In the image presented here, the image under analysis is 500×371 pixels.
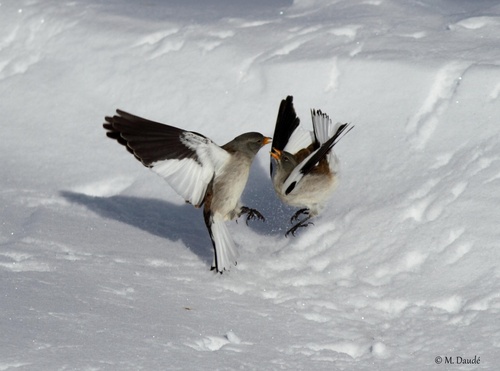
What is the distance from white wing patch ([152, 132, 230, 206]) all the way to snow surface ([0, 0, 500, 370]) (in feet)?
1.29

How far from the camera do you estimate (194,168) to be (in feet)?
14.7

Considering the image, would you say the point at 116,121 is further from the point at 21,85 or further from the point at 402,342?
the point at 21,85

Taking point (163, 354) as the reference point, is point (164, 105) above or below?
below

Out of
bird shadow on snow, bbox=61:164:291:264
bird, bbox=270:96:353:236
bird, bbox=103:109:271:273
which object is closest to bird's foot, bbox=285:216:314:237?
bird, bbox=270:96:353:236

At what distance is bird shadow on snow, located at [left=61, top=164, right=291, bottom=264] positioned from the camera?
5031 millimetres

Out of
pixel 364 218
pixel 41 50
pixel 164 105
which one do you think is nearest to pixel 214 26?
pixel 164 105

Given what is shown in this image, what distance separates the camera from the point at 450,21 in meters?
Result: 6.13

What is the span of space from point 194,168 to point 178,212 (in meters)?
0.86

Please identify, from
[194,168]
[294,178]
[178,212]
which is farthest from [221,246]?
[178,212]

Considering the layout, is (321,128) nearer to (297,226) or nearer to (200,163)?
(297,226)

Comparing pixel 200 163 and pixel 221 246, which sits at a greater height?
pixel 200 163

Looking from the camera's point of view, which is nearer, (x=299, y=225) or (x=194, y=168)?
(x=194, y=168)

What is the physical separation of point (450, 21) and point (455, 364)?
3.44m

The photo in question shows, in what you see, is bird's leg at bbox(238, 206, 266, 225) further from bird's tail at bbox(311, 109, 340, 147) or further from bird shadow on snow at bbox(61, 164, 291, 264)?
bird's tail at bbox(311, 109, 340, 147)
